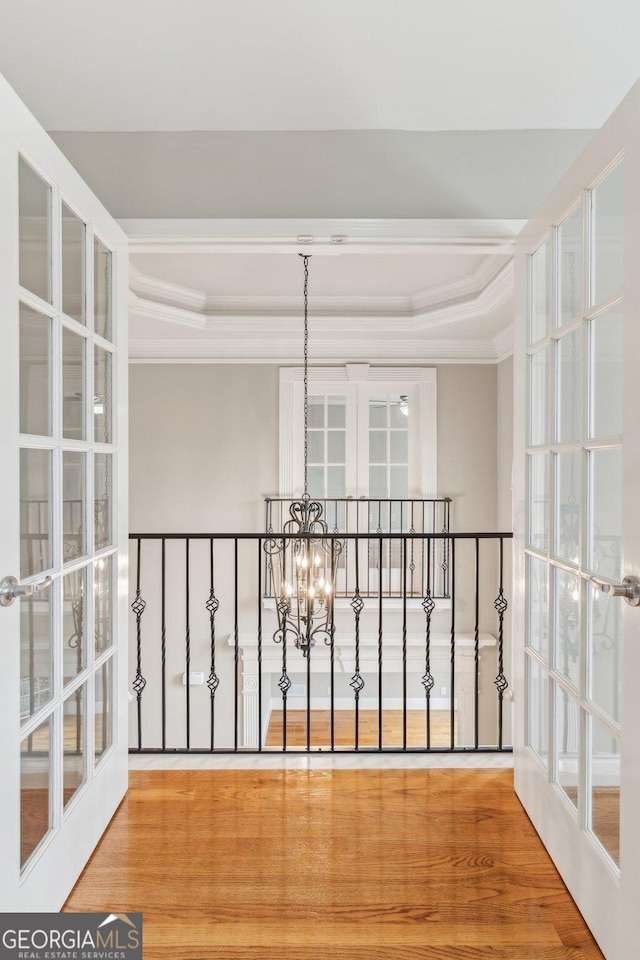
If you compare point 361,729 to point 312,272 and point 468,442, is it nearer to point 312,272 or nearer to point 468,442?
point 468,442

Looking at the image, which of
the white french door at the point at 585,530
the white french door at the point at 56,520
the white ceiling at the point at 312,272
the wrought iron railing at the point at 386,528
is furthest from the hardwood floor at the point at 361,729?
the white ceiling at the point at 312,272

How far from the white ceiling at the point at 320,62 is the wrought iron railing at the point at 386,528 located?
3566mm

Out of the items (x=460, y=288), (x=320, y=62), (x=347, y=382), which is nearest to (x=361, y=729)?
(x=347, y=382)

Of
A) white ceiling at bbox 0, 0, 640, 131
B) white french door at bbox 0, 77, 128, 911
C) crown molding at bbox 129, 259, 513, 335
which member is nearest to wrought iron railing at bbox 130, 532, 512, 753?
crown molding at bbox 129, 259, 513, 335

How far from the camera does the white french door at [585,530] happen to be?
4.24ft

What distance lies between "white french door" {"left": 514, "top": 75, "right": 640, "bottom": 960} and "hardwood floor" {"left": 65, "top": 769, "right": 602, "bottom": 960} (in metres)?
0.16

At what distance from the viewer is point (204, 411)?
5.52 meters

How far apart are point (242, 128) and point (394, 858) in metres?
2.54

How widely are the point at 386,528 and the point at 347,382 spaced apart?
56.0 inches

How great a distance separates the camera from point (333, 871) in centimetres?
173

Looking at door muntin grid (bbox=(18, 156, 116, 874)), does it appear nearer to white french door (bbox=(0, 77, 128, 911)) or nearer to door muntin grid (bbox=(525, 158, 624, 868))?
white french door (bbox=(0, 77, 128, 911))

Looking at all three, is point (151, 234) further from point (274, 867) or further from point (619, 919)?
point (619, 919)

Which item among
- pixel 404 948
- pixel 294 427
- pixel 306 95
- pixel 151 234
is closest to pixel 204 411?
pixel 294 427

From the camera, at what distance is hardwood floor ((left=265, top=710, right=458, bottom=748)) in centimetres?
532
